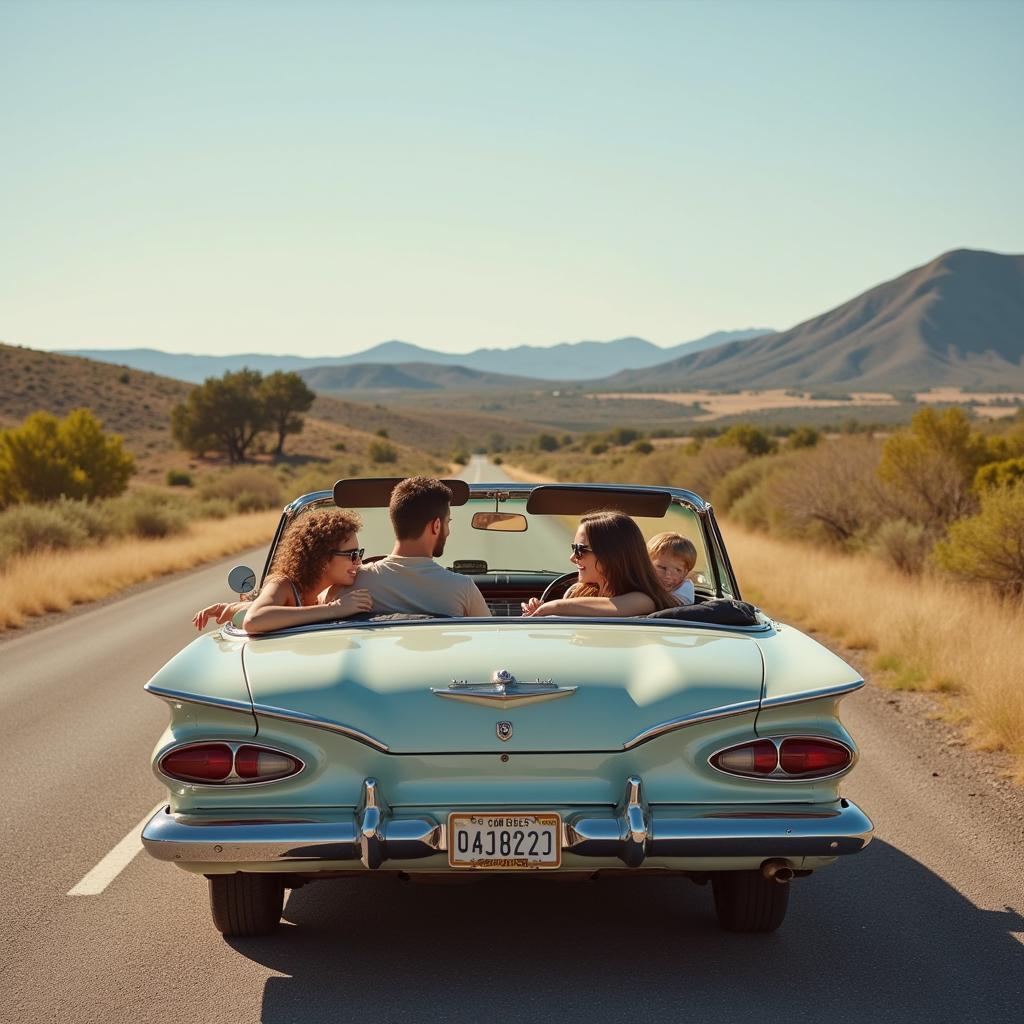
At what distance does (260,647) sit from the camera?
14.4ft

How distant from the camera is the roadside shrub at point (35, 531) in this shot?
22469 mm

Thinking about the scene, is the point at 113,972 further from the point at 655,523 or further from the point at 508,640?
the point at 655,523

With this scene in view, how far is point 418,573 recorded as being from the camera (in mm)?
4926

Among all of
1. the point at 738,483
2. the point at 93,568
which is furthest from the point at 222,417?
the point at 93,568

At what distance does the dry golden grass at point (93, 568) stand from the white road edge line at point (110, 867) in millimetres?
10132

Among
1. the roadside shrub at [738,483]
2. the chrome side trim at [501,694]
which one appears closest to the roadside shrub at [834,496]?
the roadside shrub at [738,483]

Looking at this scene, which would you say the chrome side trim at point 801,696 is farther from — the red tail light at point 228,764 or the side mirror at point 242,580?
the side mirror at point 242,580

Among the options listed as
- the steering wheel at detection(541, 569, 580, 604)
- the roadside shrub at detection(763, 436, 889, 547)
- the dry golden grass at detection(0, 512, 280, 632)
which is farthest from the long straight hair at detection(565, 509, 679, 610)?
the roadside shrub at detection(763, 436, 889, 547)

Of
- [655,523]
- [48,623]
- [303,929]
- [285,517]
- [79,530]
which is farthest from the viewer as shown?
[655,523]

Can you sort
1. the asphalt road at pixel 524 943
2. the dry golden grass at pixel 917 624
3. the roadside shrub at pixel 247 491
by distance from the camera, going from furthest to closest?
the roadside shrub at pixel 247 491, the dry golden grass at pixel 917 624, the asphalt road at pixel 524 943

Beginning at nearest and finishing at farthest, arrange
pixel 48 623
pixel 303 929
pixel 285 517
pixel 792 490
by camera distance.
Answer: pixel 303 929
pixel 285 517
pixel 48 623
pixel 792 490

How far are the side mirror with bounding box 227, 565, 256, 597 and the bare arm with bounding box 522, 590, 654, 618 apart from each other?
4.66 feet

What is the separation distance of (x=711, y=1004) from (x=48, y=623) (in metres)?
13.3

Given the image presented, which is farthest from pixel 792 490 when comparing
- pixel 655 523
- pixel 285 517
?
pixel 285 517
